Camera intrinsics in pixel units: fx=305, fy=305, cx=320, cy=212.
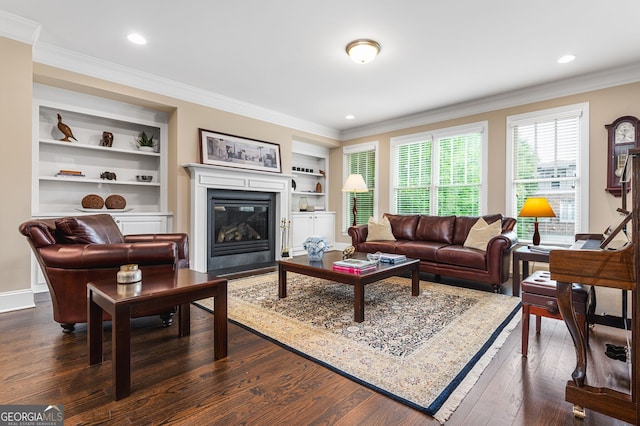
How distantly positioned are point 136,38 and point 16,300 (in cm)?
284

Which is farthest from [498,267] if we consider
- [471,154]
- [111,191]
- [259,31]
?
[111,191]

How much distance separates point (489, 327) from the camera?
8.13 ft

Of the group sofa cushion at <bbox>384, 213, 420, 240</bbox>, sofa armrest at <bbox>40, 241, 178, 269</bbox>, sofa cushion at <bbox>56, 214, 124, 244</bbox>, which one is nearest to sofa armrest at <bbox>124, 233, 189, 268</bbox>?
sofa cushion at <bbox>56, 214, 124, 244</bbox>

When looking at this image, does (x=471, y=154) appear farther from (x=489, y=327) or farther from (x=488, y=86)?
(x=489, y=327)

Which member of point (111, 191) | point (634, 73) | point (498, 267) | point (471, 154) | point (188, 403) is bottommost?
point (188, 403)

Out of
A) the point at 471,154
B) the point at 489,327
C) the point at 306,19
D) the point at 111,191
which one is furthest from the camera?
the point at 471,154

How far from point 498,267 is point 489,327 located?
1244mm

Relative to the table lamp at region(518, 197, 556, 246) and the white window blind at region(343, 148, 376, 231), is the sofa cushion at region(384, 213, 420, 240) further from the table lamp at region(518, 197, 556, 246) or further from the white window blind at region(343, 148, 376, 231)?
the table lamp at region(518, 197, 556, 246)

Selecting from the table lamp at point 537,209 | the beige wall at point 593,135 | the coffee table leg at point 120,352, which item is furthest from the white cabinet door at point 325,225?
the coffee table leg at point 120,352

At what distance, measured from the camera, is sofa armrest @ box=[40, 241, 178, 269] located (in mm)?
2133

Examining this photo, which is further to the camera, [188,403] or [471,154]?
[471,154]

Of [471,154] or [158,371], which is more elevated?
[471,154]

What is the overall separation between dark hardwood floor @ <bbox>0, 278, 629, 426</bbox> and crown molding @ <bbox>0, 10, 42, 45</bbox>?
9.12 ft

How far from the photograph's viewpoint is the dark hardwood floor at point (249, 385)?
4.64 ft
